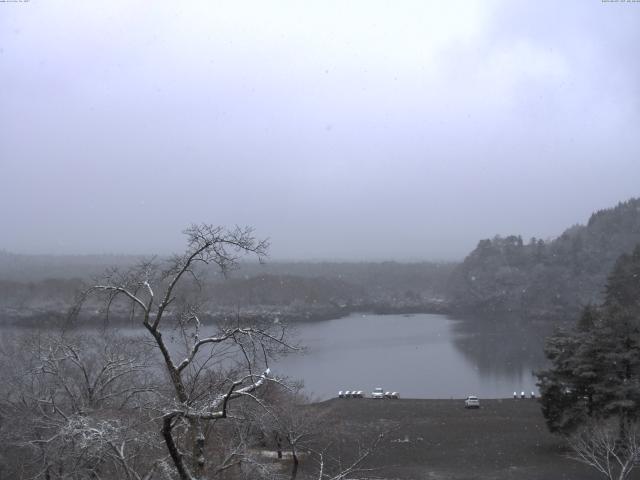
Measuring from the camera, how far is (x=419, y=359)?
28.0m

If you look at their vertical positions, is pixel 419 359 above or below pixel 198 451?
below

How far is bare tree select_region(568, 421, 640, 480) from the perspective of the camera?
842 cm

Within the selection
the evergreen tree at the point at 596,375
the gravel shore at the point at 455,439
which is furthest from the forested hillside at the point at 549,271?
the evergreen tree at the point at 596,375

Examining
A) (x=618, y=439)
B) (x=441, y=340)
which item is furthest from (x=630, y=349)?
(x=441, y=340)

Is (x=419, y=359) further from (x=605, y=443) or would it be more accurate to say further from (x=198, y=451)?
(x=198, y=451)

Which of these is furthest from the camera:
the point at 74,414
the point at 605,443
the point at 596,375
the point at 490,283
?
the point at 490,283

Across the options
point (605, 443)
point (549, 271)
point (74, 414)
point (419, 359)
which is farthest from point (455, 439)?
point (549, 271)

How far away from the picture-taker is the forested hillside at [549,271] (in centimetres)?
4697

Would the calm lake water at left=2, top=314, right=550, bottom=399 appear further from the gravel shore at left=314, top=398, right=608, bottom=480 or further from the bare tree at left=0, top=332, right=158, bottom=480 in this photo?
the bare tree at left=0, top=332, right=158, bottom=480

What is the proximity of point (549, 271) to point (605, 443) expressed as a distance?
43.6m

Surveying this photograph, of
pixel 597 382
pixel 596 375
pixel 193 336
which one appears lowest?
pixel 597 382

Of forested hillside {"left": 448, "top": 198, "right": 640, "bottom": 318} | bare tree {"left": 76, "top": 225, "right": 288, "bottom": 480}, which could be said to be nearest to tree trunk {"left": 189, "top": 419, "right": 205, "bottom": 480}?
bare tree {"left": 76, "top": 225, "right": 288, "bottom": 480}

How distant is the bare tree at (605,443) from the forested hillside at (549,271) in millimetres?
35861

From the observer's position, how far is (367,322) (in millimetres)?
46656
